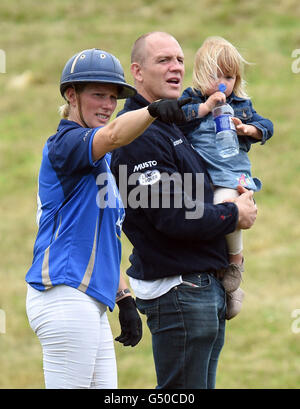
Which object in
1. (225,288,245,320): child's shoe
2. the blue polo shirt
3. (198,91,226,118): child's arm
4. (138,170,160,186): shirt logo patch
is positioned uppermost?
(198,91,226,118): child's arm

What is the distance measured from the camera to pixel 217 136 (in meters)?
3.61

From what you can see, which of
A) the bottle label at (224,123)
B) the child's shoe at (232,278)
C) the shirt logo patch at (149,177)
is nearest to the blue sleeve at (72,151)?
the shirt logo patch at (149,177)

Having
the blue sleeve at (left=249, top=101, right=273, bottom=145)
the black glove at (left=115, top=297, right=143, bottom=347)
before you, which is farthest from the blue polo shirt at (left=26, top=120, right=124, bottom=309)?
the blue sleeve at (left=249, top=101, right=273, bottom=145)

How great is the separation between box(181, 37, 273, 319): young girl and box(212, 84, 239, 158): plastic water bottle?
40 millimetres

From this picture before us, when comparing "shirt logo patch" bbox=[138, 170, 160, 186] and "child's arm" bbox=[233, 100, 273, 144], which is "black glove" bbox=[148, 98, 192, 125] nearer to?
"shirt logo patch" bbox=[138, 170, 160, 186]

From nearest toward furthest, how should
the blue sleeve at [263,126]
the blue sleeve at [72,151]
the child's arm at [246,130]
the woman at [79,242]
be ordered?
the blue sleeve at [72,151], the woman at [79,242], the child's arm at [246,130], the blue sleeve at [263,126]

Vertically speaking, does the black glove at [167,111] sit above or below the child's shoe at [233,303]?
above

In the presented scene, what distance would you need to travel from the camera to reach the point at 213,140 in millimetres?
3723

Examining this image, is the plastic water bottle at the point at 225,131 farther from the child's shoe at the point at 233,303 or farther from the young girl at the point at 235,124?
the child's shoe at the point at 233,303

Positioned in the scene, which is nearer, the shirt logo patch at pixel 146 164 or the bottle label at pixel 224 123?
the shirt logo patch at pixel 146 164

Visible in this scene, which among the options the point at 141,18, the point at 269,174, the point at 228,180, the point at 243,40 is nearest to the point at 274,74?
the point at 243,40

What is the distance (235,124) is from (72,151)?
88cm

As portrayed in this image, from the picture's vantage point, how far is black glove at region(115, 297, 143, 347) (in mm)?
3854

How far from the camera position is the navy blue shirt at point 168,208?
3.41 meters
